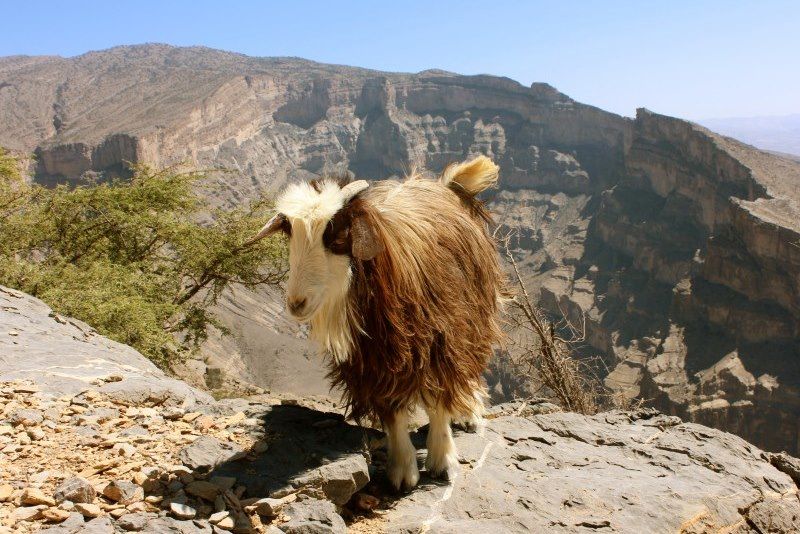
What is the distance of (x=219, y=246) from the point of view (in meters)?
12.6

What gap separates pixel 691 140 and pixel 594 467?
78.0 metres

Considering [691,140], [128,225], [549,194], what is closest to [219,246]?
[128,225]

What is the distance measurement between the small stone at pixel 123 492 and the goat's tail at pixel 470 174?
11.3 feet

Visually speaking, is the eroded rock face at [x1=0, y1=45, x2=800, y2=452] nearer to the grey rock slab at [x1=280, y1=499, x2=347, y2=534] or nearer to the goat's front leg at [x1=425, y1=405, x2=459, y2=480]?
the goat's front leg at [x1=425, y1=405, x2=459, y2=480]

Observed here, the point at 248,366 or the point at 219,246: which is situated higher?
the point at 219,246

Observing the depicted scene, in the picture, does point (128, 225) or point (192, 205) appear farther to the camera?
point (192, 205)

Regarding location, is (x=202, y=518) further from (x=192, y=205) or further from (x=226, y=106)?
(x=226, y=106)

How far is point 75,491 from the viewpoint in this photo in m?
3.27

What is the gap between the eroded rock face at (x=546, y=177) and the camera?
157ft

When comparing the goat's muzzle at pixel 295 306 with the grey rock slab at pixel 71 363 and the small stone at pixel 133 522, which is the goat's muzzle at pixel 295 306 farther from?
the grey rock slab at pixel 71 363

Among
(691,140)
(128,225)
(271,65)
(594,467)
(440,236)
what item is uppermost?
(271,65)

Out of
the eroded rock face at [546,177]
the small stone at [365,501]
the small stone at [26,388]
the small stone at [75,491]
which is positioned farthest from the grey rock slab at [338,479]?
the eroded rock face at [546,177]

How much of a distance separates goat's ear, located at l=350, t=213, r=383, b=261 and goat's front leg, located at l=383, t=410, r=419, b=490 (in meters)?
1.33

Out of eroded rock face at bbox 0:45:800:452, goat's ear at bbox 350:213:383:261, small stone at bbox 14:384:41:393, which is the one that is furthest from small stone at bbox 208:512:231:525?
eroded rock face at bbox 0:45:800:452
